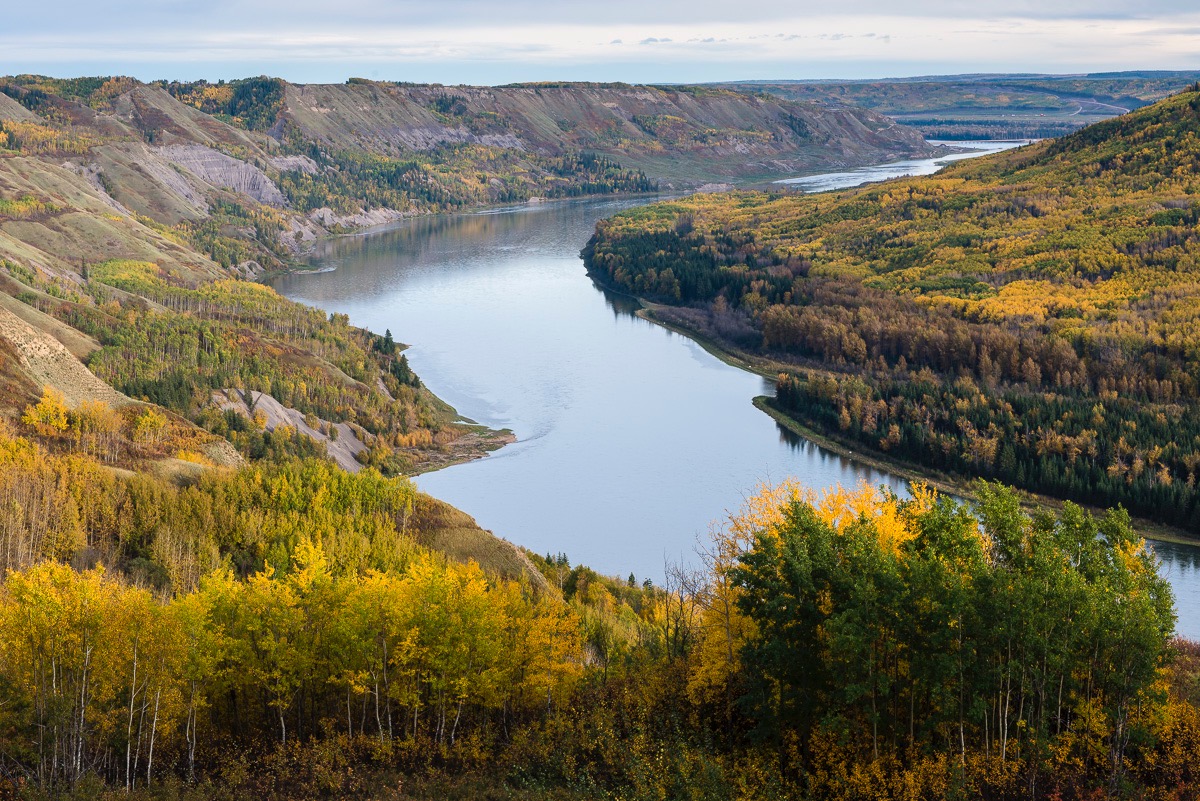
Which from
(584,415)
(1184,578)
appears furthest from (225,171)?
(1184,578)

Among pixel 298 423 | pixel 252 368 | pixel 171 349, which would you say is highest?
pixel 171 349

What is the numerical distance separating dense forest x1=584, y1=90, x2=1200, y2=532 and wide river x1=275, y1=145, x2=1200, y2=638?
4.03 metres

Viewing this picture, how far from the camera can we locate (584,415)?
2889 inches

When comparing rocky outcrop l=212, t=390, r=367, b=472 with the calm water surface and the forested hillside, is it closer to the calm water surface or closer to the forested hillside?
the calm water surface

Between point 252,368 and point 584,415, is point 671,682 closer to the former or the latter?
point 584,415

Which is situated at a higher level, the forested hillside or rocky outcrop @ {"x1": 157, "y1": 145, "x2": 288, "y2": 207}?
rocky outcrop @ {"x1": 157, "y1": 145, "x2": 288, "y2": 207}

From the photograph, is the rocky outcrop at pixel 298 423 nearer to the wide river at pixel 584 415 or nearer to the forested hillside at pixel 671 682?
the wide river at pixel 584 415

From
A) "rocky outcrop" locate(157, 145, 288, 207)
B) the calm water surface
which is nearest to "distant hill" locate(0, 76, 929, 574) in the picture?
the calm water surface

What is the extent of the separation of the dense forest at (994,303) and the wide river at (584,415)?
403 centimetres

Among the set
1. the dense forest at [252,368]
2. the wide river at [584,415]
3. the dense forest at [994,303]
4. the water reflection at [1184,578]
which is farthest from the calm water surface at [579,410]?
the water reflection at [1184,578]

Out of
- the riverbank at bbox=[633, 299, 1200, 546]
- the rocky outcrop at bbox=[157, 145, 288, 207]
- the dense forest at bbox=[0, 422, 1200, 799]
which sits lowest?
the riverbank at bbox=[633, 299, 1200, 546]

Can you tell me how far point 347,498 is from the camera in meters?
42.9

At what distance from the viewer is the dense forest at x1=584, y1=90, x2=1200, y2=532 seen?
197 ft

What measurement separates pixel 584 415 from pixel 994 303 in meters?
31.2
